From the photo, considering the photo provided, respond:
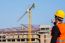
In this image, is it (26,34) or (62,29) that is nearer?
(62,29)

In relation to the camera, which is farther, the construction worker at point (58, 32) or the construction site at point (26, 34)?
the construction site at point (26, 34)

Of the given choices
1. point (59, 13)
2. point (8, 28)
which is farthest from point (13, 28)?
point (59, 13)

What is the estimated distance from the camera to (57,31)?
463cm

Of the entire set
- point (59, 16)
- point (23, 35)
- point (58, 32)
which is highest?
point (59, 16)

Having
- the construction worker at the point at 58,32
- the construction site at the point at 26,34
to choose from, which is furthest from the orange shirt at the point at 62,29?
the construction site at the point at 26,34

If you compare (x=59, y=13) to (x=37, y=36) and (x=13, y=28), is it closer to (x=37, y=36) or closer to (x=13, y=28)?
(x=37, y=36)

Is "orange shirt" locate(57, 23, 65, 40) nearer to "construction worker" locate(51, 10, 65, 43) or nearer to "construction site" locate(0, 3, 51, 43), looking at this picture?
"construction worker" locate(51, 10, 65, 43)

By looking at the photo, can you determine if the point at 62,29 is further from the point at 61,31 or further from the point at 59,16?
the point at 59,16

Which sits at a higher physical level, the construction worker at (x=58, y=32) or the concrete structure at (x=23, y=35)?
the construction worker at (x=58, y=32)

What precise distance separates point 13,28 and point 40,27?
46.8ft

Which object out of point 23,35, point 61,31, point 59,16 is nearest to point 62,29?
point 61,31

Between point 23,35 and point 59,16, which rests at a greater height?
point 59,16

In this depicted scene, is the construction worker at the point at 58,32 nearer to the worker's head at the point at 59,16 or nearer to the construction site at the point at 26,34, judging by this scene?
the worker's head at the point at 59,16

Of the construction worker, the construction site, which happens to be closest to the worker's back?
the construction worker
